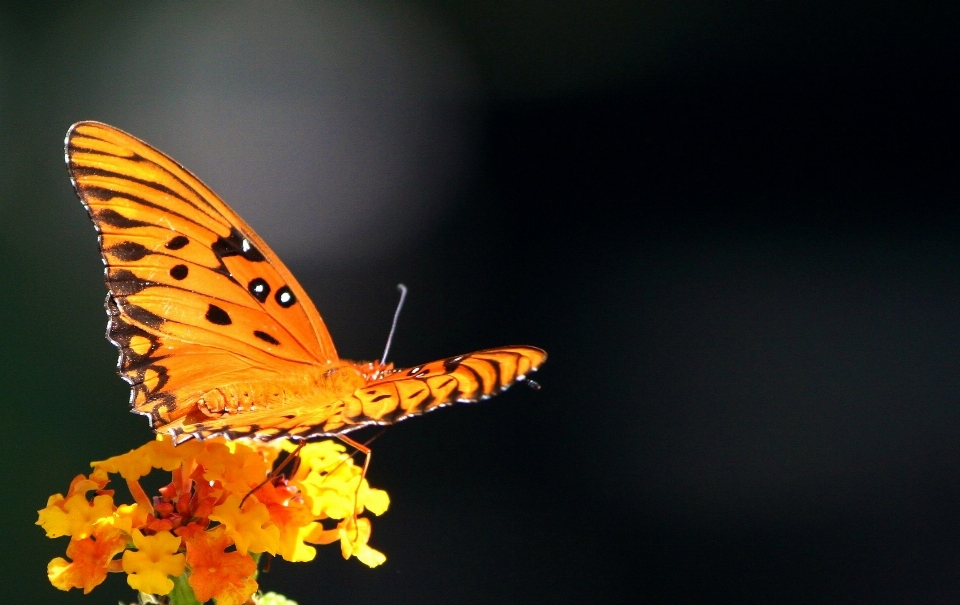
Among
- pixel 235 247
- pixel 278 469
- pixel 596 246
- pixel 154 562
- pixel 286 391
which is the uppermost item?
pixel 596 246

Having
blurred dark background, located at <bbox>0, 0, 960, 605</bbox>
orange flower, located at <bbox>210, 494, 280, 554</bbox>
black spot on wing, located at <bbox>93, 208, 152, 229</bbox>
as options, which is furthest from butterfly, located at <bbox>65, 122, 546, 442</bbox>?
blurred dark background, located at <bbox>0, 0, 960, 605</bbox>

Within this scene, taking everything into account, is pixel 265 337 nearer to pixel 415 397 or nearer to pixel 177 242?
pixel 177 242

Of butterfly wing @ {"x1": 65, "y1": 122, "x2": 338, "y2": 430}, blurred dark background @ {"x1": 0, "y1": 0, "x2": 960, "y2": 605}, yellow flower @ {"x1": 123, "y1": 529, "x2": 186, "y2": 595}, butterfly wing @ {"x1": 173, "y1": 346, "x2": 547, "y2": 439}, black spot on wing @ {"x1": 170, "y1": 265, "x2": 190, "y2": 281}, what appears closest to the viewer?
yellow flower @ {"x1": 123, "y1": 529, "x2": 186, "y2": 595}

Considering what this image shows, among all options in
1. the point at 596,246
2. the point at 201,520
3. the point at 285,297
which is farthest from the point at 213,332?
the point at 596,246

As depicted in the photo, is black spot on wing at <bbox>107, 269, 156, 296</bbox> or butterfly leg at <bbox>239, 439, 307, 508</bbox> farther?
black spot on wing at <bbox>107, 269, 156, 296</bbox>

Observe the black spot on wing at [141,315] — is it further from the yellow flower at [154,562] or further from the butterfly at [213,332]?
the yellow flower at [154,562]

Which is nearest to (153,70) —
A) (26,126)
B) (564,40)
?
(26,126)

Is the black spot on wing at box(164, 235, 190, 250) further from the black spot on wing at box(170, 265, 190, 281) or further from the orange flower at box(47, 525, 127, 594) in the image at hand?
the orange flower at box(47, 525, 127, 594)
